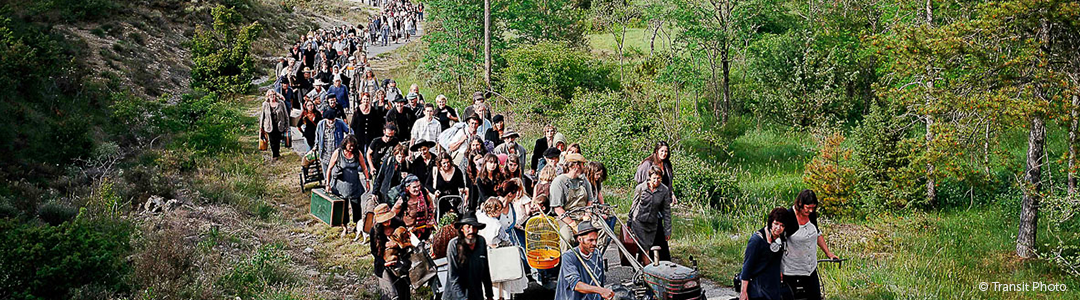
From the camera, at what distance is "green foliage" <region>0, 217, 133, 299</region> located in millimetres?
8188

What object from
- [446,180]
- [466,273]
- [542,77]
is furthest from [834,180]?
[466,273]

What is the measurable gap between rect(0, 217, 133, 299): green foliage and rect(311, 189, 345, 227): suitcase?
2.73 metres

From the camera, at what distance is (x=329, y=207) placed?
11102 mm

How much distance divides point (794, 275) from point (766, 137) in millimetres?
18969

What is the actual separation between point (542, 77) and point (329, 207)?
13799 mm

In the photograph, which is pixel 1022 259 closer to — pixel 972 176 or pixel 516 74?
pixel 972 176

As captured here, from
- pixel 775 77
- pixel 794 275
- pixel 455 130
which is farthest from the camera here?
pixel 775 77

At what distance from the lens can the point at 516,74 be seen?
2394 centimetres

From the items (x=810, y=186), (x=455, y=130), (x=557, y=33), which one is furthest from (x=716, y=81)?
(x=455, y=130)

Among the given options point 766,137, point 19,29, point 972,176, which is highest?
point 19,29

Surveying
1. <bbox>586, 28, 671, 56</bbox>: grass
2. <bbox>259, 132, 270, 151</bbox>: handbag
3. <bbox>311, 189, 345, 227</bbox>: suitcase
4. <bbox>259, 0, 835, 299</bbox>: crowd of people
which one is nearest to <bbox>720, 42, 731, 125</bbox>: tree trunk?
<bbox>586, 28, 671, 56</bbox>: grass

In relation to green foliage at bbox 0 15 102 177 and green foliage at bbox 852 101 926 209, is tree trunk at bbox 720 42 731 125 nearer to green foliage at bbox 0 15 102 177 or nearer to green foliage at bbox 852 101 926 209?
green foliage at bbox 852 101 926 209

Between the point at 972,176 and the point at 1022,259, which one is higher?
the point at 972,176

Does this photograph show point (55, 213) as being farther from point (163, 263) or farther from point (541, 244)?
point (541, 244)
